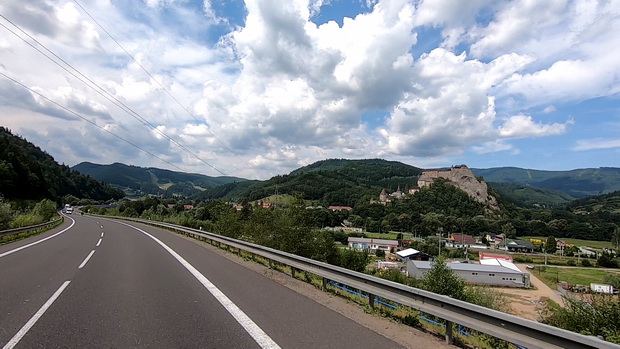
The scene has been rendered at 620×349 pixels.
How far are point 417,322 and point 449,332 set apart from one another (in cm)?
96

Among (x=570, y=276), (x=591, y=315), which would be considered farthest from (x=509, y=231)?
(x=591, y=315)

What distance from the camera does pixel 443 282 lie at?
17125 mm

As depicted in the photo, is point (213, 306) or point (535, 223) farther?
point (535, 223)

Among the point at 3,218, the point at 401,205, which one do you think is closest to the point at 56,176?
the point at 3,218

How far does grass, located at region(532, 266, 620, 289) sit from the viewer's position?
170ft

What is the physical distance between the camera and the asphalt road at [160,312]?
4969 millimetres

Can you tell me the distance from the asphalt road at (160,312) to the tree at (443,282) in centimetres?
997

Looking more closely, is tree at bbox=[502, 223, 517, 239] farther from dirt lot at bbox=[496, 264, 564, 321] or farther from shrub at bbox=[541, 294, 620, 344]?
shrub at bbox=[541, 294, 620, 344]

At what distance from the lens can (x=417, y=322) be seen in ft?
20.8

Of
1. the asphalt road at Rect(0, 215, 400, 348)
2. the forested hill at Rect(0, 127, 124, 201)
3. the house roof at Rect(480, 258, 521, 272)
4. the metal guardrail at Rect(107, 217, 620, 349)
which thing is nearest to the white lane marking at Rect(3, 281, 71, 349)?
the asphalt road at Rect(0, 215, 400, 348)

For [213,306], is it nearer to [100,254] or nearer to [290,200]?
[100,254]

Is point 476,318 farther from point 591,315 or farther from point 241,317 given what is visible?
point 591,315

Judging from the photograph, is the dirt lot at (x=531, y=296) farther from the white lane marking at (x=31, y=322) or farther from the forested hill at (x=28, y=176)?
the forested hill at (x=28, y=176)

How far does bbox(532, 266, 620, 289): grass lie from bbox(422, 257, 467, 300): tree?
131ft
